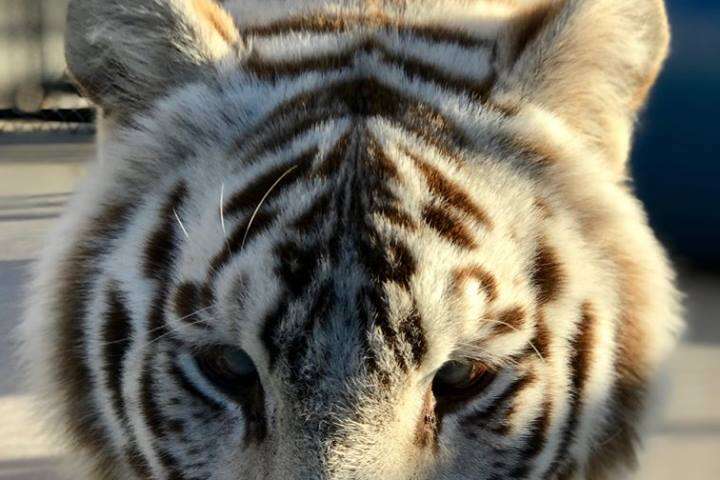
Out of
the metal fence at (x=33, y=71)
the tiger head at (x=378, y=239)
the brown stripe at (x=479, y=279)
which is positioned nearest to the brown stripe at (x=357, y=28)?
the tiger head at (x=378, y=239)

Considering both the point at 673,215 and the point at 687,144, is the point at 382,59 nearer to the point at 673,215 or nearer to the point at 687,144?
the point at 687,144

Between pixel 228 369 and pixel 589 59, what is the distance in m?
0.80

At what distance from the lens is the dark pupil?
5.43ft

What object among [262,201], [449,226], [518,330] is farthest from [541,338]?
[262,201]

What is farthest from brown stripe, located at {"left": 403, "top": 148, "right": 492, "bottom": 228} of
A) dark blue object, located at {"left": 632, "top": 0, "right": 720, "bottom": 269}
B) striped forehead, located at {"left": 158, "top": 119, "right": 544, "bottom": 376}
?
dark blue object, located at {"left": 632, "top": 0, "right": 720, "bottom": 269}

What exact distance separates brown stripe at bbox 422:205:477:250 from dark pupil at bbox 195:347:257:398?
1.14 feet

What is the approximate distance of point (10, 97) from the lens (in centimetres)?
855

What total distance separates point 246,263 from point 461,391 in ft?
1.25

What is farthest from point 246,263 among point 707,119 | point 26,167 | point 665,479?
point 26,167

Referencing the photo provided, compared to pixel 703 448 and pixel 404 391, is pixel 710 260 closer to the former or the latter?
pixel 703 448

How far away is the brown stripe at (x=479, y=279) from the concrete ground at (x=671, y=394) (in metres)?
0.69

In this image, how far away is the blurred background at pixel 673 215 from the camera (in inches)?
126

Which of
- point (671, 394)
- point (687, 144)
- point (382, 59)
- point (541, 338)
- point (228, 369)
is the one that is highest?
point (382, 59)

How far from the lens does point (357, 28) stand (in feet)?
6.52
